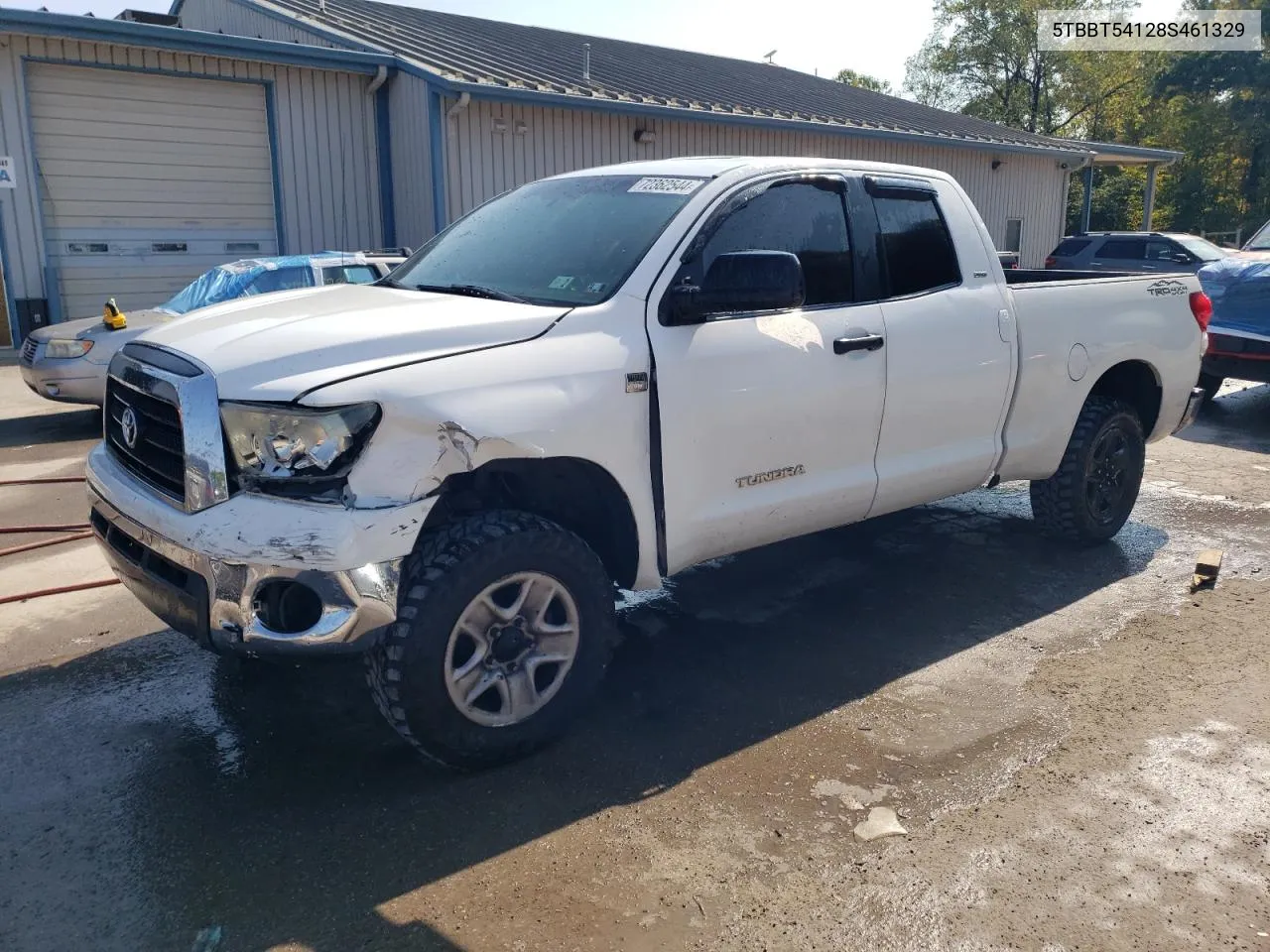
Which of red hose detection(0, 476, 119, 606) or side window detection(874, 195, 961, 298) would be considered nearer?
side window detection(874, 195, 961, 298)

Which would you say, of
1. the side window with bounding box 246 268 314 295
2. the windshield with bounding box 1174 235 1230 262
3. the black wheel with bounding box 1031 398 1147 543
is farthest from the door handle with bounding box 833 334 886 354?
the windshield with bounding box 1174 235 1230 262

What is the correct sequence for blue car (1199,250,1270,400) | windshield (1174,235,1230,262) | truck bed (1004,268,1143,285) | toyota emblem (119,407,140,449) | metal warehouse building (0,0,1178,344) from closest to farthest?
toyota emblem (119,407,140,449)
truck bed (1004,268,1143,285)
blue car (1199,250,1270,400)
metal warehouse building (0,0,1178,344)
windshield (1174,235,1230,262)

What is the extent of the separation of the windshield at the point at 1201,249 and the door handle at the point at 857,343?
16.3m

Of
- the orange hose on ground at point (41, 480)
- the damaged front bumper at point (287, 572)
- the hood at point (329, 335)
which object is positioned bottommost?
the orange hose on ground at point (41, 480)

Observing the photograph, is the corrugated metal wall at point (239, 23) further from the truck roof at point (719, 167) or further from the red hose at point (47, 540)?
the truck roof at point (719, 167)

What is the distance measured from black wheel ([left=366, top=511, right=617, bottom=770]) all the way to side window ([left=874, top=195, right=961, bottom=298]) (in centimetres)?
204

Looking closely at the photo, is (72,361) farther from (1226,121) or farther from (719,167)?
(1226,121)

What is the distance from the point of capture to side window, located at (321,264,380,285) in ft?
29.0

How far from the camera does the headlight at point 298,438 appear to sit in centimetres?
293

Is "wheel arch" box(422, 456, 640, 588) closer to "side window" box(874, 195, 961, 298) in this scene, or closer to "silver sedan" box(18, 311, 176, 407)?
"side window" box(874, 195, 961, 298)

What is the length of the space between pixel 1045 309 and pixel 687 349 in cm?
236

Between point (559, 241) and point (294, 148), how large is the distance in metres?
11.2

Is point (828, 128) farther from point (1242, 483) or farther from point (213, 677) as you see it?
point (213, 677)

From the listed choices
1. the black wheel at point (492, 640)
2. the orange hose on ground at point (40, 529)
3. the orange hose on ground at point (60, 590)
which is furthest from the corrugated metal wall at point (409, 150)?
the black wheel at point (492, 640)
